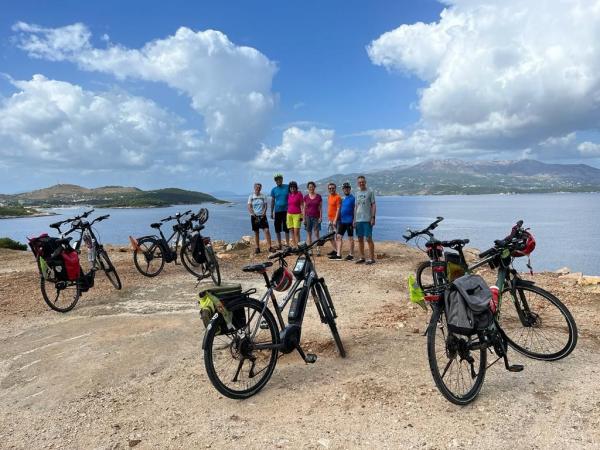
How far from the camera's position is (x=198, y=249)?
31.1 feet

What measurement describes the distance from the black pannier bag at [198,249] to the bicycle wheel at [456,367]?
6.52m

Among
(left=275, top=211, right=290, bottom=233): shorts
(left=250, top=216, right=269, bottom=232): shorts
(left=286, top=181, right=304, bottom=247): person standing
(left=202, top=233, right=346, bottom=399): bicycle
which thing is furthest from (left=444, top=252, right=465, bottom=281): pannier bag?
(left=250, top=216, right=269, bottom=232): shorts

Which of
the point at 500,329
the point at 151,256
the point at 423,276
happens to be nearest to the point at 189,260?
the point at 151,256

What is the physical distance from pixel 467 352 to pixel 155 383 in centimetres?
A: 342

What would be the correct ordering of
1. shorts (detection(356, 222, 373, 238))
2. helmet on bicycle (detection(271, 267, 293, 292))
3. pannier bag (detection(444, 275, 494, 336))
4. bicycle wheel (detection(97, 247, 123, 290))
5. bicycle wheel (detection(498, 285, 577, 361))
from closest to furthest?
pannier bag (detection(444, 275, 494, 336)), helmet on bicycle (detection(271, 267, 293, 292)), bicycle wheel (detection(498, 285, 577, 361)), bicycle wheel (detection(97, 247, 123, 290)), shorts (detection(356, 222, 373, 238))

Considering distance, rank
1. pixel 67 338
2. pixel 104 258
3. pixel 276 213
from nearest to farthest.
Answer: pixel 67 338 → pixel 104 258 → pixel 276 213

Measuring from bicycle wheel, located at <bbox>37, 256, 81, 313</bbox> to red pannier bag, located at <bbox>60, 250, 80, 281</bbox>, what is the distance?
5.8 inches

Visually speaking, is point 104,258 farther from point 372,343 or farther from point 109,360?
point 372,343

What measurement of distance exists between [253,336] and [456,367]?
2092 millimetres

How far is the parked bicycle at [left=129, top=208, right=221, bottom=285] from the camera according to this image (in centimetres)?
950

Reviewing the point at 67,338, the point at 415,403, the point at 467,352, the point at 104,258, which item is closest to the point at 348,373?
the point at 415,403

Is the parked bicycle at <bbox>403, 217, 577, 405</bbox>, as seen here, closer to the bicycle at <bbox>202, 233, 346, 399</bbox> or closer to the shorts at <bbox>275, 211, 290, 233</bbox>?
the bicycle at <bbox>202, 233, 346, 399</bbox>

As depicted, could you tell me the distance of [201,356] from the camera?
5340 millimetres

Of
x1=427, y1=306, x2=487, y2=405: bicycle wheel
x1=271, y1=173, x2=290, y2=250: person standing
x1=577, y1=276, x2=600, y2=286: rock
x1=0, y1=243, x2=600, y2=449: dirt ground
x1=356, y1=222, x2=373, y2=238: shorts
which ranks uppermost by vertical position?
x1=271, y1=173, x2=290, y2=250: person standing
